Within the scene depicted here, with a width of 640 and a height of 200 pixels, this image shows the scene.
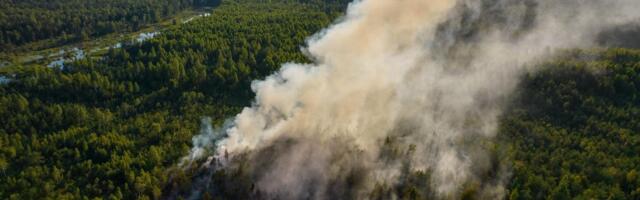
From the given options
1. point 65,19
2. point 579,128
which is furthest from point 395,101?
point 65,19

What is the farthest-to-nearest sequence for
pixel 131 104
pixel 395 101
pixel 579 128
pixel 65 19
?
pixel 65 19 < pixel 131 104 < pixel 395 101 < pixel 579 128

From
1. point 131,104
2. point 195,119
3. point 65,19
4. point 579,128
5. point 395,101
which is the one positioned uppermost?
point 65,19

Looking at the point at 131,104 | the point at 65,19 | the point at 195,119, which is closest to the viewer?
the point at 195,119

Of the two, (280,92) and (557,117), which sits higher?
(280,92)

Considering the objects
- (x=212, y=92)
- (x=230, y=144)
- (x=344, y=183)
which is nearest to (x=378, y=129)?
(x=344, y=183)

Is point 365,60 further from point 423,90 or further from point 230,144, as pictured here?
point 230,144

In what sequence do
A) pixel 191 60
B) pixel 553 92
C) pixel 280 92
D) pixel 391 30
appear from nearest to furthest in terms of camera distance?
1. pixel 280 92
2. pixel 553 92
3. pixel 391 30
4. pixel 191 60

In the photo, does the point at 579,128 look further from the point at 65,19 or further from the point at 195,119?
the point at 65,19
